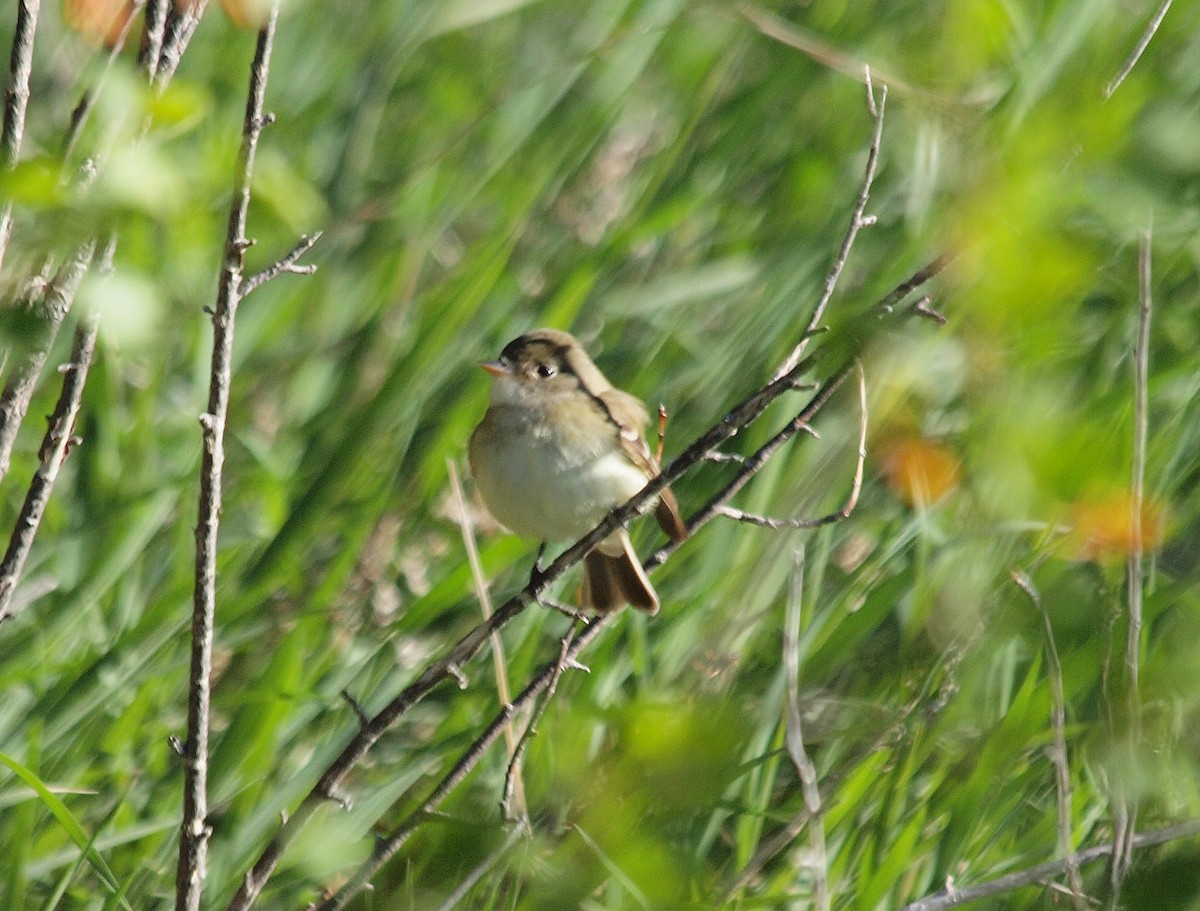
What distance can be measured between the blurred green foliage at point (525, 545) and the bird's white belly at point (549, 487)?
9 centimetres

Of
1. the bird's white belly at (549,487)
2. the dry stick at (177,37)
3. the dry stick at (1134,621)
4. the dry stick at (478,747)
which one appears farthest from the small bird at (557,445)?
the dry stick at (1134,621)

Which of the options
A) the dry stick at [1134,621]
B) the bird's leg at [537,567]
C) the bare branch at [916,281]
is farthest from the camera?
the bird's leg at [537,567]

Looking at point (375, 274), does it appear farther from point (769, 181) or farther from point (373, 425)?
point (769, 181)

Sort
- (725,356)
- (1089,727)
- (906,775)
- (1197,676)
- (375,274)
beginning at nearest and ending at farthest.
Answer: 1. (1197,676)
2. (1089,727)
3. (906,775)
4. (725,356)
5. (375,274)

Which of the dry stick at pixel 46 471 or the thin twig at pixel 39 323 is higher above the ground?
the thin twig at pixel 39 323

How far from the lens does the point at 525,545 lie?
2855 millimetres

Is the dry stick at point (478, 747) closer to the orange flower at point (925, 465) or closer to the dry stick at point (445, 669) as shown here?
the dry stick at point (445, 669)

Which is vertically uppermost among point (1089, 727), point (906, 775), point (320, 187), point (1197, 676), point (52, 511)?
point (1197, 676)

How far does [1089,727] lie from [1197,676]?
1088mm

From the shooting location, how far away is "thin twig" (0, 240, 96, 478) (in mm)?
1210

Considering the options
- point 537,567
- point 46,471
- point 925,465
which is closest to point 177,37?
point 46,471

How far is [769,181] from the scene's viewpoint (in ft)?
10.4

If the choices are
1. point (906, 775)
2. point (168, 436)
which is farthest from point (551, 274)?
point (906, 775)

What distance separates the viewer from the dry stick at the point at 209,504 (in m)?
1.43
